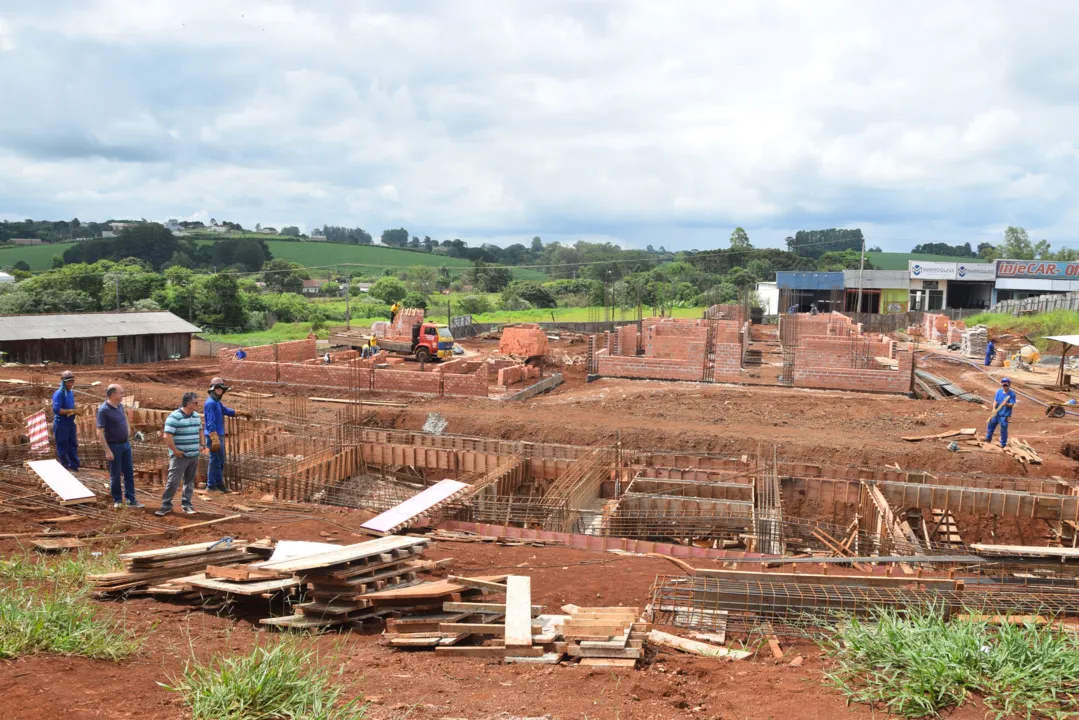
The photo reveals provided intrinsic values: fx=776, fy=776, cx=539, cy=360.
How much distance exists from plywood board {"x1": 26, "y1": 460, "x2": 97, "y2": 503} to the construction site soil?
40 centimetres

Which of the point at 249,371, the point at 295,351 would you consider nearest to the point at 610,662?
the point at 249,371

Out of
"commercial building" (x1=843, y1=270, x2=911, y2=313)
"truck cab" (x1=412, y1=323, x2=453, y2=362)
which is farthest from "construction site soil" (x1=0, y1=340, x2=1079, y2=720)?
"commercial building" (x1=843, y1=270, x2=911, y2=313)

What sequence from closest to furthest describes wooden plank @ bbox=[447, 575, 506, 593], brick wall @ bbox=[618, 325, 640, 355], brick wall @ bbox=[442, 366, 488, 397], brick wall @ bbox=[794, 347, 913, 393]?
wooden plank @ bbox=[447, 575, 506, 593], brick wall @ bbox=[442, 366, 488, 397], brick wall @ bbox=[794, 347, 913, 393], brick wall @ bbox=[618, 325, 640, 355]

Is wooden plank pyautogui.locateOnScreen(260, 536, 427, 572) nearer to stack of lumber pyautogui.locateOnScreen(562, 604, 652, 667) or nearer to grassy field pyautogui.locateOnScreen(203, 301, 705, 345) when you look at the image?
stack of lumber pyautogui.locateOnScreen(562, 604, 652, 667)

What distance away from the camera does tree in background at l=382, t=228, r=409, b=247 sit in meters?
169

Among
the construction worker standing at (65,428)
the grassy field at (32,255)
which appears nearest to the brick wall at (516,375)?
the construction worker standing at (65,428)

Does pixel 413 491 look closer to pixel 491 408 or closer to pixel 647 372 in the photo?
pixel 491 408

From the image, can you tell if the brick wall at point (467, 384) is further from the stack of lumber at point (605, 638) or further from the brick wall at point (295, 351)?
the stack of lumber at point (605, 638)

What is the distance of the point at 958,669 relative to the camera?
4.07m

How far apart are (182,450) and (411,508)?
256 centimetres

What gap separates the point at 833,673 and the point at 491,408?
13858 mm

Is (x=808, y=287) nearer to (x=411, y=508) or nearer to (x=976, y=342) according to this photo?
(x=976, y=342)

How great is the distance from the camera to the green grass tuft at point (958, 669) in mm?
3953

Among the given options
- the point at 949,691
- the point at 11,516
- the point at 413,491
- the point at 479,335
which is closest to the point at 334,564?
the point at 949,691
